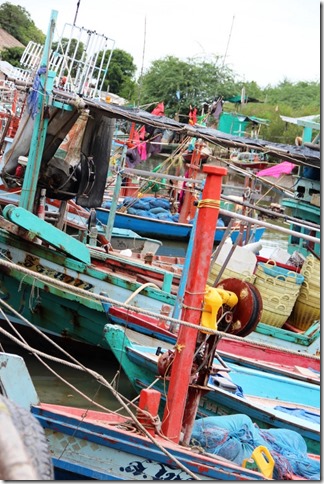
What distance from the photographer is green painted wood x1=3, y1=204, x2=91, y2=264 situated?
10328 mm

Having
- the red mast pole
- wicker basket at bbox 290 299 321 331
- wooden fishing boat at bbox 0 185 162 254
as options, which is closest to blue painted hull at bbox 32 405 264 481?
the red mast pole

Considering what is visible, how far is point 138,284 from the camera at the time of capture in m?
11.0

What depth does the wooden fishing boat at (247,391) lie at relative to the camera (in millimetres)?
7781

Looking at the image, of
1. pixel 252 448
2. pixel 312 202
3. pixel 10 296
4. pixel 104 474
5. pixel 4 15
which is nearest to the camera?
pixel 104 474

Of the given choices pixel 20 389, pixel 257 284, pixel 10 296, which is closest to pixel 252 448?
pixel 20 389

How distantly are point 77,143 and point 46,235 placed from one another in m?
1.79

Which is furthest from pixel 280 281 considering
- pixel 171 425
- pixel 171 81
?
pixel 171 81

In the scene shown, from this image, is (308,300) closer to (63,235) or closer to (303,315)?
(303,315)

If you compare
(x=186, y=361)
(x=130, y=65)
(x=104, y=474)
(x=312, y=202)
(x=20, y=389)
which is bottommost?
(x=104, y=474)

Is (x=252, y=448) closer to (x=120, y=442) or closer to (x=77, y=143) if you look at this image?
(x=120, y=442)

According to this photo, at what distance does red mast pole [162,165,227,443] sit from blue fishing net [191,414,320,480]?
2.47ft

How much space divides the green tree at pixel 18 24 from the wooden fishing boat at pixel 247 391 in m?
42.9

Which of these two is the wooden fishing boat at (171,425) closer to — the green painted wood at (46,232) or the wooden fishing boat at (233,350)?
the wooden fishing boat at (233,350)

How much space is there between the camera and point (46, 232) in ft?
34.4
